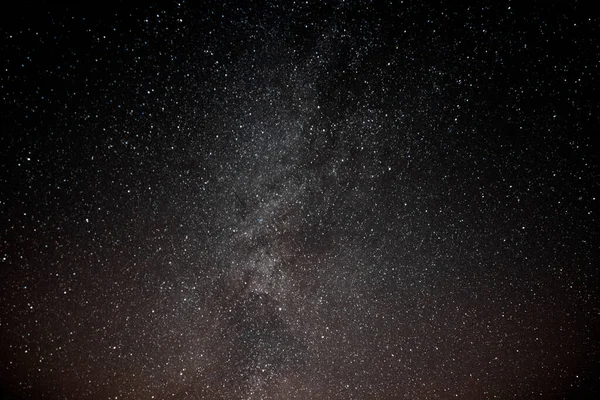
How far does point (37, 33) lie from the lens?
152cm

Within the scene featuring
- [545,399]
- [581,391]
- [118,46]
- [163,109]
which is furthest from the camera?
[581,391]

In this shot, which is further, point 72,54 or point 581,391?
point 581,391

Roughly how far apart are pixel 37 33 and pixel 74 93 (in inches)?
12.3

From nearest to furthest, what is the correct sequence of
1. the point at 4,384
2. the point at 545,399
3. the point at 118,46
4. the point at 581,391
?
the point at 118,46, the point at 4,384, the point at 545,399, the point at 581,391

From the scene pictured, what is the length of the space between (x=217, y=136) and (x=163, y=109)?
353 millimetres

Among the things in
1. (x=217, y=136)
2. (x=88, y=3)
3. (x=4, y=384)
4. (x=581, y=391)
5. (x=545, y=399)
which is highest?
(x=88, y=3)

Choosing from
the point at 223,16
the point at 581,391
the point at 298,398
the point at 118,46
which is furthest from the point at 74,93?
the point at 581,391

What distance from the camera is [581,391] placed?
14.9 feet

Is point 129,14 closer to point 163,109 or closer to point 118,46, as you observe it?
point 118,46

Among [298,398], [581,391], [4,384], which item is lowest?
[581,391]

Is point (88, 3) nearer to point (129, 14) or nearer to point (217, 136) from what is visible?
point (129, 14)

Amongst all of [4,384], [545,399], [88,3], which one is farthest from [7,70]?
[545,399]

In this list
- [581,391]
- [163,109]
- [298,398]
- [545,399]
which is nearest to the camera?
[163,109]

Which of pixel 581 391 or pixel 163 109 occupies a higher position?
pixel 163 109
